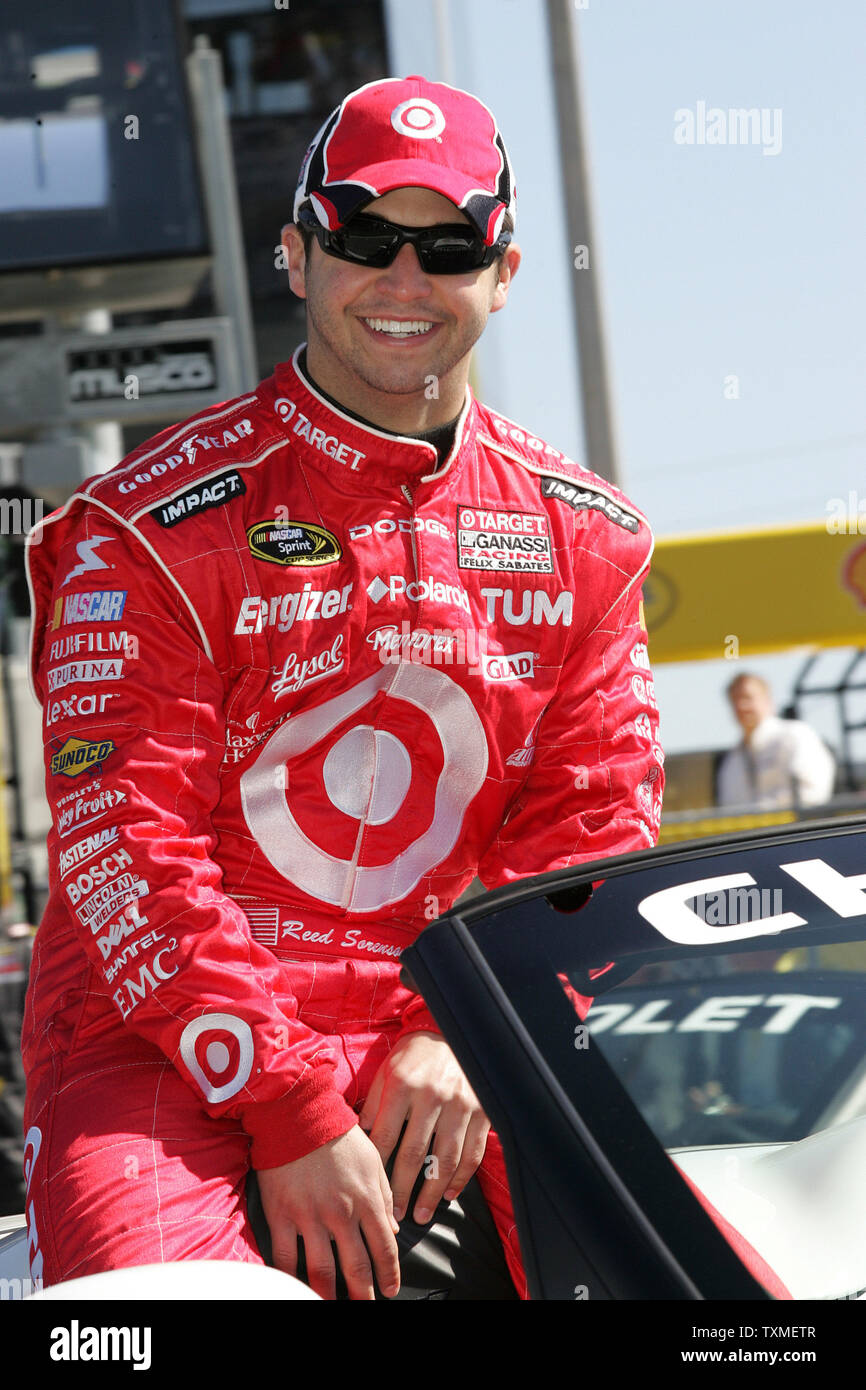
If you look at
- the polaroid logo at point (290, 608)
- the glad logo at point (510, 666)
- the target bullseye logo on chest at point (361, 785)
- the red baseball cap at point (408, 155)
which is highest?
the red baseball cap at point (408, 155)

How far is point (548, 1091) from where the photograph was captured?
4.21ft

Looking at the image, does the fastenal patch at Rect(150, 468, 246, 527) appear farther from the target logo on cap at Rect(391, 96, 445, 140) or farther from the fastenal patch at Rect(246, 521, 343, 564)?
the target logo on cap at Rect(391, 96, 445, 140)

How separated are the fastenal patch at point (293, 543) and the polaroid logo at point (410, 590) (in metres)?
0.06

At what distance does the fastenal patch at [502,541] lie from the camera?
196 cm

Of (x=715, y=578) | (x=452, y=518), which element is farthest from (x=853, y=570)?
(x=452, y=518)

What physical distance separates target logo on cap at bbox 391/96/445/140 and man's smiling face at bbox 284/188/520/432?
0.08m

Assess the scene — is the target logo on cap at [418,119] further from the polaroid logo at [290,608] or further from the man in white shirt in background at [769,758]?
the man in white shirt in background at [769,758]

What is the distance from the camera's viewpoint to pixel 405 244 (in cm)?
191

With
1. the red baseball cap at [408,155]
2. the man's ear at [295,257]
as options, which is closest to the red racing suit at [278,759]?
the man's ear at [295,257]

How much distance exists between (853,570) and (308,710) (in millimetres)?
6698

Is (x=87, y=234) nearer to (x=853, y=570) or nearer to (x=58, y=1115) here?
(x=58, y=1115)

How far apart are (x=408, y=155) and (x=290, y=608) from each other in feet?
1.97

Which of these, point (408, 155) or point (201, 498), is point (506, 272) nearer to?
point (408, 155)
